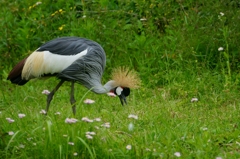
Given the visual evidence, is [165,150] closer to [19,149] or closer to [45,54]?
[19,149]

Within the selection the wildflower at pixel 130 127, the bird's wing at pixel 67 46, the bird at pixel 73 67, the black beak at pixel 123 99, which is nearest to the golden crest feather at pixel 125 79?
the bird at pixel 73 67

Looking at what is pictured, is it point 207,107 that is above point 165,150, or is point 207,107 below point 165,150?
below

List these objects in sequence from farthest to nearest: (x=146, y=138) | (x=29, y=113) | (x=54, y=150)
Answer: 1. (x=29, y=113)
2. (x=146, y=138)
3. (x=54, y=150)

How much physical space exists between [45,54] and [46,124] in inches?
73.4

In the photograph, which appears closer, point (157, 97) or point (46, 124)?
point (46, 124)

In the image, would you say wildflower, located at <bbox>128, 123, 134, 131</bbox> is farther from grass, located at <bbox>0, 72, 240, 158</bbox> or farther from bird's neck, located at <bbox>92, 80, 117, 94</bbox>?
bird's neck, located at <bbox>92, 80, 117, 94</bbox>

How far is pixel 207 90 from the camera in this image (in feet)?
22.6

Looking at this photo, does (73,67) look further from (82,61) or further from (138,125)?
(138,125)

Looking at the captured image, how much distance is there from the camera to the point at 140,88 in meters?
7.18

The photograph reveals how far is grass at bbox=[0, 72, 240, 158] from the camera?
15.5 ft

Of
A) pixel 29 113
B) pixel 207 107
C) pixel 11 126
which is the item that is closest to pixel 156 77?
pixel 207 107

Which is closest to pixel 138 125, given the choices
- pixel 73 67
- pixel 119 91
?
pixel 119 91

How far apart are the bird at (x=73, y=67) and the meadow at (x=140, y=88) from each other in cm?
20

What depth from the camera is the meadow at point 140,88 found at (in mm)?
4812
